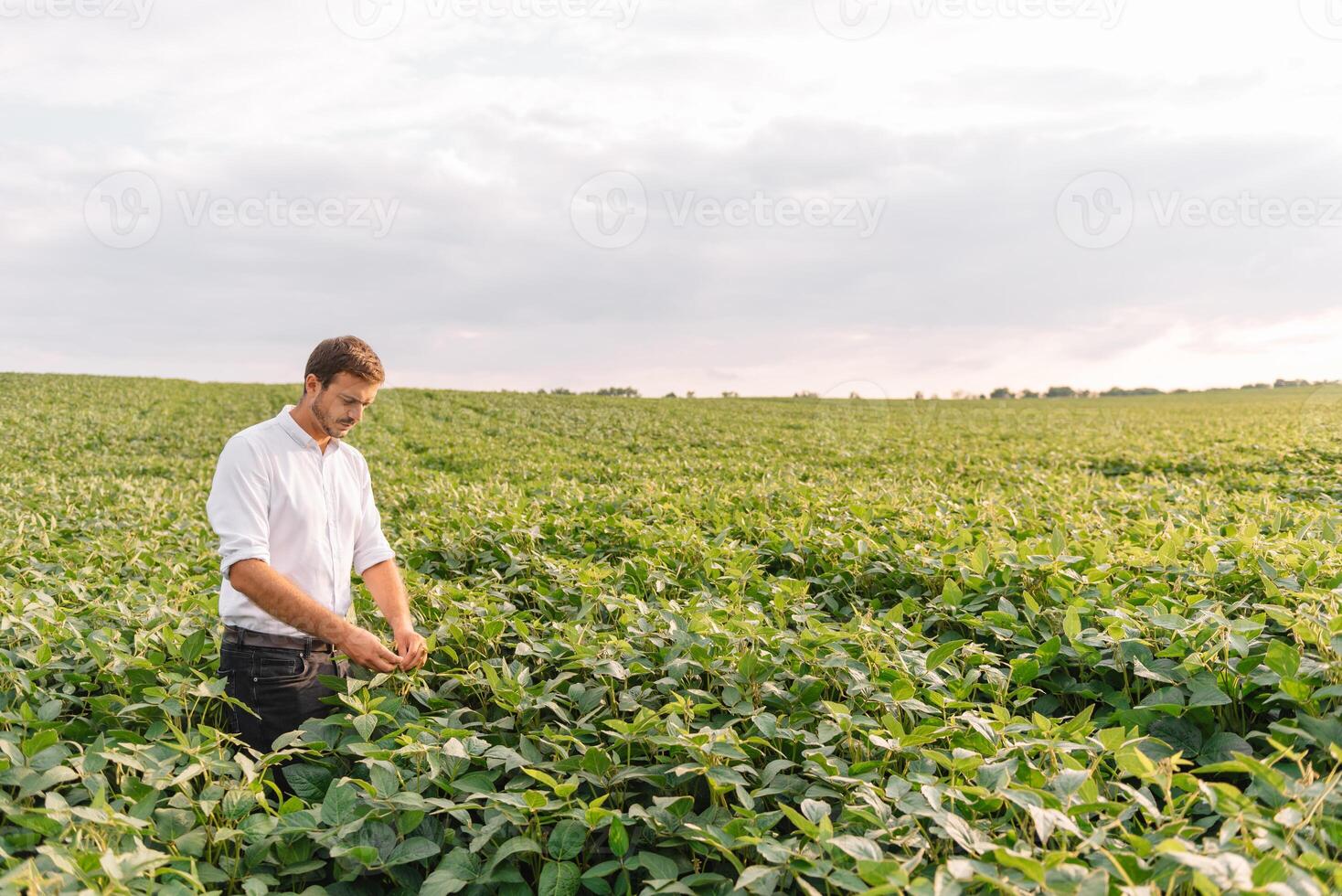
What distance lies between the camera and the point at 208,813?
2766mm

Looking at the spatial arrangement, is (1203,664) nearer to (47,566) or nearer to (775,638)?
(775,638)

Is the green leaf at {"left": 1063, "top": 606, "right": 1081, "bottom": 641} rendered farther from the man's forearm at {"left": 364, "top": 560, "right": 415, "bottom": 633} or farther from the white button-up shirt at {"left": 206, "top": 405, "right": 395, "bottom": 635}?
the white button-up shirt at {"left": 206, "top": 405, "right": 395, "bottom": 635}

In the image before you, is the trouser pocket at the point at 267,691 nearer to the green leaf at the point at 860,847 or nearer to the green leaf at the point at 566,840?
the green leaf at the point at 566,840

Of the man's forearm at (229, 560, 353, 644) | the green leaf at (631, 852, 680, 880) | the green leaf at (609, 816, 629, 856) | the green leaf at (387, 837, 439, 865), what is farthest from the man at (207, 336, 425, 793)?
the green leaf at (631, 852, 680, 880)

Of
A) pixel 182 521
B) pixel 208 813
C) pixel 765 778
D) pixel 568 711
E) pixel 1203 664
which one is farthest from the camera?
pixel 182 521

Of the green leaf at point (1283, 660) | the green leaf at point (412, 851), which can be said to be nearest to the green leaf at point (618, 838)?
the green leaf at point (412, 851)

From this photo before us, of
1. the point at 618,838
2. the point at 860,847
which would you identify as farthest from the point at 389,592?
the point at 860,847

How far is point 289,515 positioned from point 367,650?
81 cm

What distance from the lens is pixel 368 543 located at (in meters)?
4.55

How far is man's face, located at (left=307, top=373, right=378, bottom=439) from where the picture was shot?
406cm

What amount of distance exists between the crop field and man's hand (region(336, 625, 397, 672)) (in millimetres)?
169

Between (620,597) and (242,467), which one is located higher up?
(242,467)

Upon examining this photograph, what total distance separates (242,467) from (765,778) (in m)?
2.75

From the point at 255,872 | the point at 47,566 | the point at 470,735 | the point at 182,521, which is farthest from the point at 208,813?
the point at 182,521
